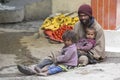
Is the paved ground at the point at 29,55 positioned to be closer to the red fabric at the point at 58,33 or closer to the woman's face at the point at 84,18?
the red fabric at the point at 58,33

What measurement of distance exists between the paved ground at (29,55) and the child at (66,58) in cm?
13

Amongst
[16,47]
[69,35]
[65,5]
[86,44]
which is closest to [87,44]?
[86,44]

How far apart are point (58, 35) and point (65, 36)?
9.57 feet

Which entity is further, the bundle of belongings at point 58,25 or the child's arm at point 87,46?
the bundle of belongings at point 58,25

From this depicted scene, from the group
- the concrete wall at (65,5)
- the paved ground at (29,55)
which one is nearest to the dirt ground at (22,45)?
the paved ground at (29,55)

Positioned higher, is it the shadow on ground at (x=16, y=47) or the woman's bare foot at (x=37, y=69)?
the woman's bare foot at (x=37, y=69)

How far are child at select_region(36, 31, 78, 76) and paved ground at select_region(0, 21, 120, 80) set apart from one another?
0.13m

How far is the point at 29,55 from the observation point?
8234 mm

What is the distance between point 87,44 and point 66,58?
23.1 inches

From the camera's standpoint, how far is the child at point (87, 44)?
6.85 meters

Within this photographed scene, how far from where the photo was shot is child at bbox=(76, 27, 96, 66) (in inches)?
270

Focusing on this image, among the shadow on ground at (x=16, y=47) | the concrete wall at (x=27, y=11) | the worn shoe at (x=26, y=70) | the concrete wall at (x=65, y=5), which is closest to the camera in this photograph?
the worn shoe at (x=26, y=70)

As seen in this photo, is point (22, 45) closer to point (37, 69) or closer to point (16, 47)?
point (16, 47)

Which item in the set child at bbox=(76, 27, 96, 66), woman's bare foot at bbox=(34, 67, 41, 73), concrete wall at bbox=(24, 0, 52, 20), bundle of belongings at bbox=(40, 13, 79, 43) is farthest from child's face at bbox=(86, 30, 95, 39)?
concrete wall at bbox=(24, 0, 52, 20)
